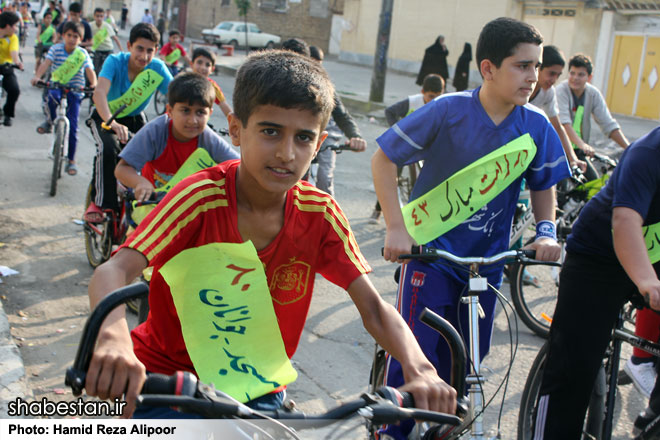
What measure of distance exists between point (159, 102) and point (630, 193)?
1475 centimetres

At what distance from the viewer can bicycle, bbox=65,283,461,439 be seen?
1593mm

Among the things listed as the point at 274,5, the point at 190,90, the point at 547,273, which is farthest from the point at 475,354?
the point at 274,5

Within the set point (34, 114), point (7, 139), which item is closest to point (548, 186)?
point (7, 139)

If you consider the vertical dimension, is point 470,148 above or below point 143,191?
above

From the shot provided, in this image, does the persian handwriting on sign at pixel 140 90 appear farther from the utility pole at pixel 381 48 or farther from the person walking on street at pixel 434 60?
the person walking on street at pixel 434 60

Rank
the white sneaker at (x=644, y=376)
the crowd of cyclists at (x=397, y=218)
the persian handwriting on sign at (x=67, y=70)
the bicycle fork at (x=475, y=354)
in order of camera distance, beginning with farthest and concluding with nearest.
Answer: the persian handwriting on sign at (x=67, y=70), the white sneaker at (x=644, y=376), the bicycle fork at (x=475, y=354), the crowd of cyclists at (x=397, y=218)

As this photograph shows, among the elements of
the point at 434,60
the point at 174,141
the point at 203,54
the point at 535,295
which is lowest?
the point at 535,295

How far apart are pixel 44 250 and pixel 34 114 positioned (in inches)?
338

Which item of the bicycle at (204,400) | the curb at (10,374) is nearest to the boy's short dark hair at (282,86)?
the bicycle at (204,400)

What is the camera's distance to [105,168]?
6719 millimetres

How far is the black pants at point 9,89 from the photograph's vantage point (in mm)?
11623

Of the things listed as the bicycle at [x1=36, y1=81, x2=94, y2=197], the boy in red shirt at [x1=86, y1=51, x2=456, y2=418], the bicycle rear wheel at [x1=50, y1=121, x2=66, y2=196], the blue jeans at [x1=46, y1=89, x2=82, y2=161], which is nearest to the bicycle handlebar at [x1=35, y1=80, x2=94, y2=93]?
the bicycle at [x1=36, y1=81, x2=94, y2=197]

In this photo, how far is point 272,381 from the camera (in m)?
2.27

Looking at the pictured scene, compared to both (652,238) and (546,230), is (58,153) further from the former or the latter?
(652,238)
